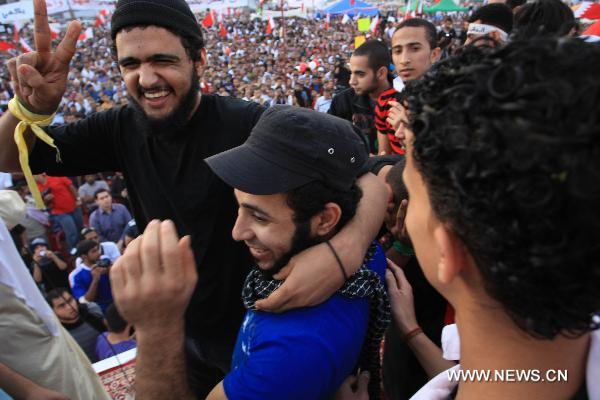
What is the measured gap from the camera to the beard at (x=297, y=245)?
4.54 ft

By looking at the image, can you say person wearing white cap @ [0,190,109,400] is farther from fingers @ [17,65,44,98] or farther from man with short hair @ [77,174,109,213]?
man with short hair @ [77,174,109,213]

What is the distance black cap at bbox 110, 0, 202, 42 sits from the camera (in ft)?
5.75

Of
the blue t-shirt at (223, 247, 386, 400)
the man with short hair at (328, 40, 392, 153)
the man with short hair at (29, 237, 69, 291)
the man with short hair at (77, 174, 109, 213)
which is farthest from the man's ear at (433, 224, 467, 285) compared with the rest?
the man with short hair at (77, 174, 109, 213)

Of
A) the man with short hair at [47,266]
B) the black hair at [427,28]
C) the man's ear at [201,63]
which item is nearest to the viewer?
the man's ear at [201,63]

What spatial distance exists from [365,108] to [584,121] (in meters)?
3.95

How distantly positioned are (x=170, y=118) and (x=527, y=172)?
1.59 metres

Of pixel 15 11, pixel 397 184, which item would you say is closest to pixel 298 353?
pixel 397 184

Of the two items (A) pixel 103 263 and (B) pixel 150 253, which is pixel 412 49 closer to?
(B) pixel 150 253

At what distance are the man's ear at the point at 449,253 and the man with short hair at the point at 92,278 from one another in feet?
14.2

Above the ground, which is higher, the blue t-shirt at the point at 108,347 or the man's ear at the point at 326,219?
the man's ear at the point at 326,219

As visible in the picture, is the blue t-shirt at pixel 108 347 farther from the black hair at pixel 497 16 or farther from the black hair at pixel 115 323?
the black hair at pixel 497 16

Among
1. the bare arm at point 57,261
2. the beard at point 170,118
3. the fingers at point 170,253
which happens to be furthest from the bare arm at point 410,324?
the bare arm at point 57,261

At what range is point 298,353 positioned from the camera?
107 cm

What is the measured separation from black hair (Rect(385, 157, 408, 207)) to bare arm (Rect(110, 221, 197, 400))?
108cm
